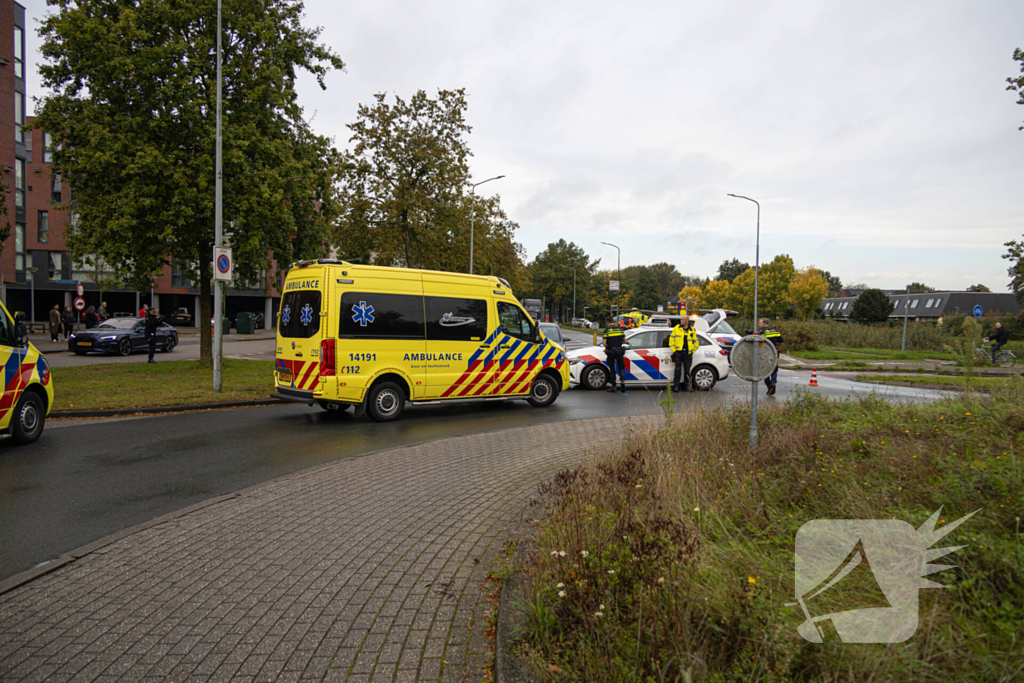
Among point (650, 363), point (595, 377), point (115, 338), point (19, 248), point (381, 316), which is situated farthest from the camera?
point (19, 248)

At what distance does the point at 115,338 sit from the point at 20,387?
727 inches

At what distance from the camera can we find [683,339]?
14969 mm

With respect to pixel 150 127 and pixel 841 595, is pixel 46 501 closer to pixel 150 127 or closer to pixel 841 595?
pixel 841 595

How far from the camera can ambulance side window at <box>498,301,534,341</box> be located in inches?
476

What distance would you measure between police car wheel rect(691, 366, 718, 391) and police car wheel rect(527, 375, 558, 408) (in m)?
4.61

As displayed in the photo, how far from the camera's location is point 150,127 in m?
15.5

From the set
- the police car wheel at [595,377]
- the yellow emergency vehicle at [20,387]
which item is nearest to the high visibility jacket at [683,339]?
the police car wheel at [595,377]

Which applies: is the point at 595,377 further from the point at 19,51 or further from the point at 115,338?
the point at 19,51

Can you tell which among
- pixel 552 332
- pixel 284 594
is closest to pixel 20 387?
pixel 284 594

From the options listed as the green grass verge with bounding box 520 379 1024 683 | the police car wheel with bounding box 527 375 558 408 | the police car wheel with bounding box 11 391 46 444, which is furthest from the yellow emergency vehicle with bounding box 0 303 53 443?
the police car wheel with bounding box 527 375 558 408

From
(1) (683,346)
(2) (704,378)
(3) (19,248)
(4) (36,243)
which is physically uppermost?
(4) (36,243)

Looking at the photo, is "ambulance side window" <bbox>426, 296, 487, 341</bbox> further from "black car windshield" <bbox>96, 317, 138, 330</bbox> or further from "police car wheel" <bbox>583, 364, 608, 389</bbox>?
"black car windshield" <bbox>96, 317, 138, 330</bbox>

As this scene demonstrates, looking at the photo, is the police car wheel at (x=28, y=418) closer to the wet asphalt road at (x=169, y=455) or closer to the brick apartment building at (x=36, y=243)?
the wet asphalt road at (x=169, y=455)

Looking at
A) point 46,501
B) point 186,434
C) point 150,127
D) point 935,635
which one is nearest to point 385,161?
point 150,127
